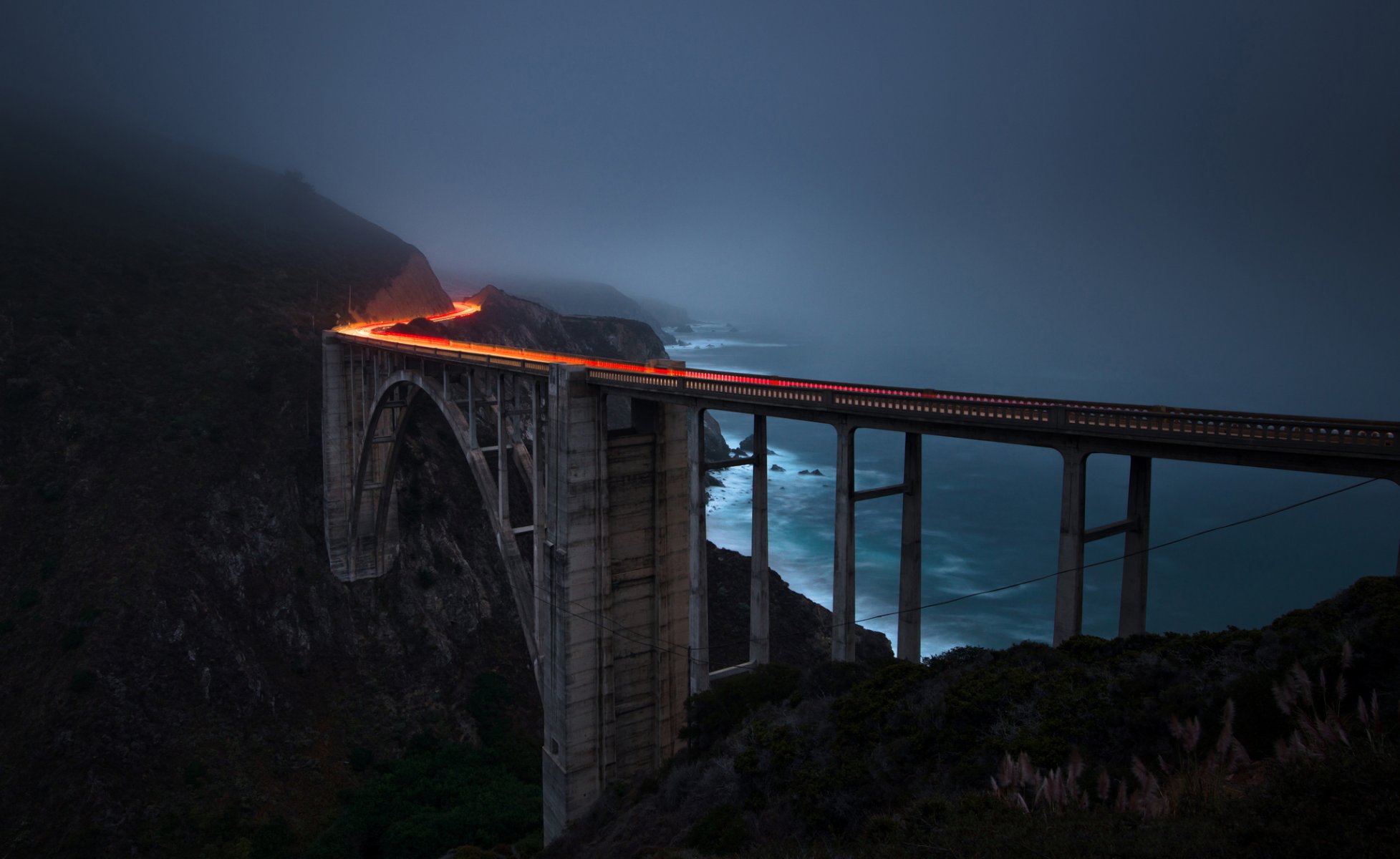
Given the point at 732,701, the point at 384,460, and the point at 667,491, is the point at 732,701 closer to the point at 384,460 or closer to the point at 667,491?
the point at 667,491

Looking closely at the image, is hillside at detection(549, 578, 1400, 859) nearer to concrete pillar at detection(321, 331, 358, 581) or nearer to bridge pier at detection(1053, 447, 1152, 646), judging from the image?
bridge pier at detection(1053, 447, 1152, 646)

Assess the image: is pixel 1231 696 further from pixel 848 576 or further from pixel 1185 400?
pixel 1185 400

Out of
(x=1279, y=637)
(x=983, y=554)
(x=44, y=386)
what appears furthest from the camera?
(x=983, y=554)

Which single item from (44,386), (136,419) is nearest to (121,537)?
(136,419)

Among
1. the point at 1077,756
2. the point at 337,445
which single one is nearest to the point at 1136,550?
the point at 1077,756

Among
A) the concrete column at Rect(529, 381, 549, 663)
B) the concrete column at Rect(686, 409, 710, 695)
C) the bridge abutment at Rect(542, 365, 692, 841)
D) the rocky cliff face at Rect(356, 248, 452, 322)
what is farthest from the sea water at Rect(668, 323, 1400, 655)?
the rocky cliff face at Rect(356, 248, 452, 322)

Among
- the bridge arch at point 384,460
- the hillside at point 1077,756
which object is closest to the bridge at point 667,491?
the bridge arch at point 384,460
